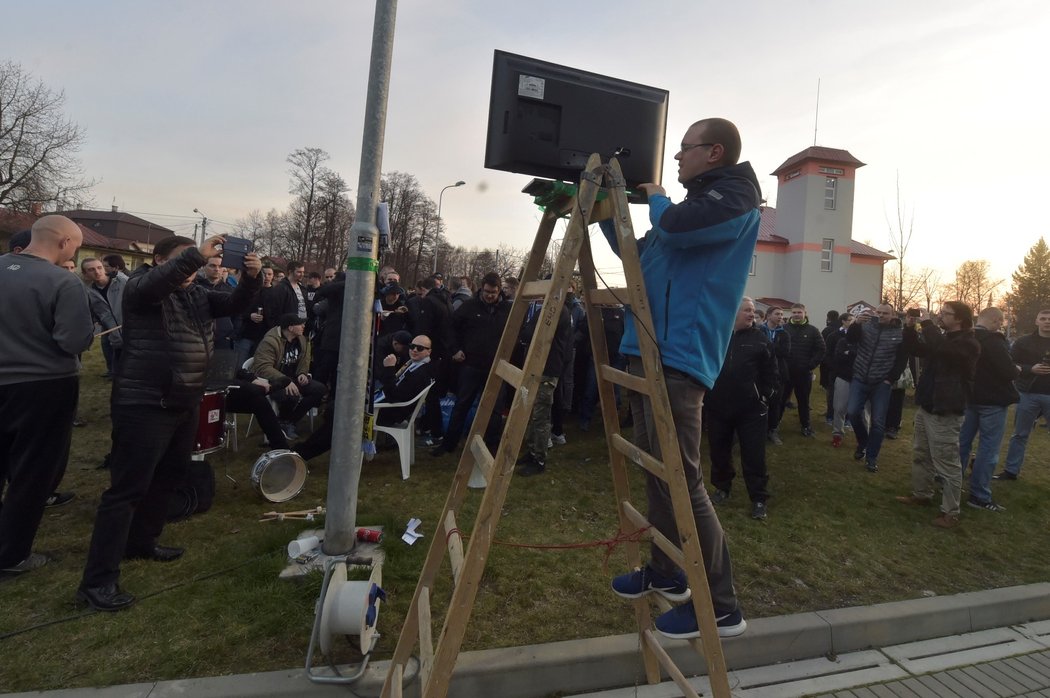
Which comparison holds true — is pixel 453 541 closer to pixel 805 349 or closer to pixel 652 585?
pixel 652 585

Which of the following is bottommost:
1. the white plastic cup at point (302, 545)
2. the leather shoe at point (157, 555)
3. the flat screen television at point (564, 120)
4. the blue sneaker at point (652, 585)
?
the leather shoe at point (157, 555)

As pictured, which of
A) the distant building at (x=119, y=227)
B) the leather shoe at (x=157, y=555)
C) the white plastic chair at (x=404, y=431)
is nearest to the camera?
the leather shoe at (x=157, y=555)

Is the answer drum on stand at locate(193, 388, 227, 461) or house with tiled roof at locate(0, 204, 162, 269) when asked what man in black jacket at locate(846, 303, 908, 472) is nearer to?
drum on stand at locate(193, 388, 227, 461)

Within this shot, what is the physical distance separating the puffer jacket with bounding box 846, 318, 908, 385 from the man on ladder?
19.5 feet

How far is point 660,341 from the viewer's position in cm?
218

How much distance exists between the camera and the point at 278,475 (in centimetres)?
476

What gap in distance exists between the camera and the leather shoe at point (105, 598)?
9.71ft

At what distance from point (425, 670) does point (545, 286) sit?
151cm

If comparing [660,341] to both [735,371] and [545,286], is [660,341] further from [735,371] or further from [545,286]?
[735,371]

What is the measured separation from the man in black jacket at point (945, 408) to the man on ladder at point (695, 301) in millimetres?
4228

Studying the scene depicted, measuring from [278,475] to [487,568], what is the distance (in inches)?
87.2

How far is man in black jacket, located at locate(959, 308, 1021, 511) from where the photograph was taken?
5730 millimetres

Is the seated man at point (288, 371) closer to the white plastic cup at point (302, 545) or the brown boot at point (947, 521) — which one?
the white plastic cup at point (302, 545)

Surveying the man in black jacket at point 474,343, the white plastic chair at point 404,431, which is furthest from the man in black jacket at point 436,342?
the white plastic chair at point 404,431
